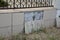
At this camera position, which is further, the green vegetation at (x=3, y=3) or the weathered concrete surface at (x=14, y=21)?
the green vegetation at (x=3, y=3)

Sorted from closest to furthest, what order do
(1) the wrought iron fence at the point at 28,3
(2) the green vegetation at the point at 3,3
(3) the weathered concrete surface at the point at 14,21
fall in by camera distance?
(3) the weathered concrete surface at the point at 14,21, (1) the wrought iron fence at the point at 28,3, (2) the green vegetation at the point at 3,3

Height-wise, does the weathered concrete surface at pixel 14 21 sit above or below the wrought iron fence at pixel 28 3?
below

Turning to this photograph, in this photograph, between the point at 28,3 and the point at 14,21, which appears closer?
the point at 14,21

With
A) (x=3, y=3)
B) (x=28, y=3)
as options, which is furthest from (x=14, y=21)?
(x=28, y=3)

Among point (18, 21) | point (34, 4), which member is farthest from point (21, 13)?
point (34, 4)

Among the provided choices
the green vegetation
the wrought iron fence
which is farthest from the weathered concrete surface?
the green vegetation

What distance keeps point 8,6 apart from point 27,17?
1018 mm

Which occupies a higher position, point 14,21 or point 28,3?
point 28,3

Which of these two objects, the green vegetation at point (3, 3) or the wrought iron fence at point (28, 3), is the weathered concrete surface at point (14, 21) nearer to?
the wrought iron fence at point (28, 3)

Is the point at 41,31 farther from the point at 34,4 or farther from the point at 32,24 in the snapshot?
the point at 34,4

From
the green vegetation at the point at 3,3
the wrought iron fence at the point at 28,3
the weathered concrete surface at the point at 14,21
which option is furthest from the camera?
the green vegetation at the point at 3,3

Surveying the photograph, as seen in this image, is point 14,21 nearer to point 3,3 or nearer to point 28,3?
point 3,3

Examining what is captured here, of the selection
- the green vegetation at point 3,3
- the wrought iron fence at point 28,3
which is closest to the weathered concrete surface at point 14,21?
the wrought iron fence at point 28,3

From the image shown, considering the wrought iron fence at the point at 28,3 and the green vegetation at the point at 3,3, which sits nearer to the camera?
the wrought iron fence at the point at 28,3
